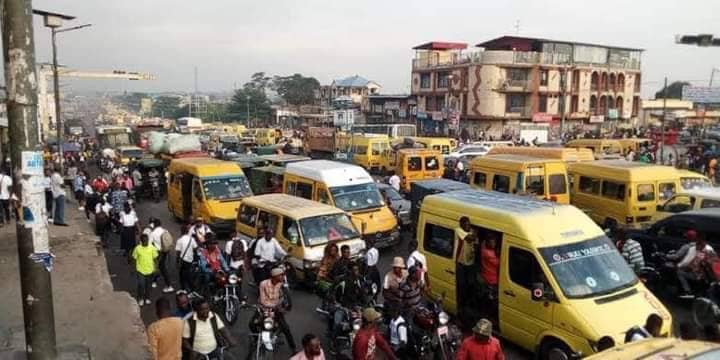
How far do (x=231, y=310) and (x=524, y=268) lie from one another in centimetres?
476

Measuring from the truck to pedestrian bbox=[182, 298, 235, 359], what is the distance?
996 inches

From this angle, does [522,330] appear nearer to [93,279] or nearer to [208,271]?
[208,271]

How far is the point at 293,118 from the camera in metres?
82.8

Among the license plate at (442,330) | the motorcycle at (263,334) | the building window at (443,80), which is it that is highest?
the building window at (443,80)

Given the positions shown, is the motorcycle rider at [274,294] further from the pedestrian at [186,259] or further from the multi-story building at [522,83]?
the multi-story building at [522,83]

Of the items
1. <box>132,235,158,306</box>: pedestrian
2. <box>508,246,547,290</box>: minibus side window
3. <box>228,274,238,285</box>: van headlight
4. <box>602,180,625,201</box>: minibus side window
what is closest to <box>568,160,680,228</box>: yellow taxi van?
<box>602,180,625,201</box>: minibus side window

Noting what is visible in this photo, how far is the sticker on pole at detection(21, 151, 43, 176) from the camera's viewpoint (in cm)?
497

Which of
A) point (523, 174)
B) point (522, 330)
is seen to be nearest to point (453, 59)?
point (523, 174)

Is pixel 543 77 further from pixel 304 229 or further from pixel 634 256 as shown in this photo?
pixel 304 229

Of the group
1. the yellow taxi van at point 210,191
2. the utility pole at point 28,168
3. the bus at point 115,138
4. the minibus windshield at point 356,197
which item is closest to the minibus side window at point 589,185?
the minibus windshield at point 356,197

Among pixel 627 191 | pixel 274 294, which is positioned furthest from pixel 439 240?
pixel 627 191

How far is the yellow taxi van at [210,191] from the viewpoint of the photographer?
1593 centimetres

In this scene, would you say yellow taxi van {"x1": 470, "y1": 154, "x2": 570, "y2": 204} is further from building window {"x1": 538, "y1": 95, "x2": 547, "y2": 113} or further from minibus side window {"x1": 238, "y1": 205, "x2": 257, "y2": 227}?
building window {"x1": 538, "y1": 95, "x2": 547, "y2": 113}

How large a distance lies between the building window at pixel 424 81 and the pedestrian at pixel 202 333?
54290 millimetres
